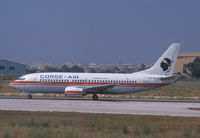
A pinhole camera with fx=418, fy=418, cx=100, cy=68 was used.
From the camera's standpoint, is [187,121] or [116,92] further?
[116,92]

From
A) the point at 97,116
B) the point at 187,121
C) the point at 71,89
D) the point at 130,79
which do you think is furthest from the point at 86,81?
the point at 187,121

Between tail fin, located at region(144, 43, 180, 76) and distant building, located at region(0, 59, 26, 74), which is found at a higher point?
distant building, located at region(0, 59, 26, 74)

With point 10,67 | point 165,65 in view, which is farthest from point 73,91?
point 10,67

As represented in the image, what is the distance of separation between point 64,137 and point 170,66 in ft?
112

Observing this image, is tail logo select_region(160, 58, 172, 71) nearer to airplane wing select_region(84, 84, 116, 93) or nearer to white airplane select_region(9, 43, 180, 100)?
white airplane select_region(9, 43, 180, 100)

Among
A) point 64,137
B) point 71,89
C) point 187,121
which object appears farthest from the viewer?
point 71,89

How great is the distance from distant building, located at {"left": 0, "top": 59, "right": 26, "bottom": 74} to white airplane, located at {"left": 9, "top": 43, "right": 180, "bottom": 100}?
329 ft

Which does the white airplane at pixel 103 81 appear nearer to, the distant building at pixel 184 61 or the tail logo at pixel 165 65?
the tail logo at pixel 165 65

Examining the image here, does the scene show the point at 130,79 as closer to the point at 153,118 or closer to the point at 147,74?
the point at 147,74

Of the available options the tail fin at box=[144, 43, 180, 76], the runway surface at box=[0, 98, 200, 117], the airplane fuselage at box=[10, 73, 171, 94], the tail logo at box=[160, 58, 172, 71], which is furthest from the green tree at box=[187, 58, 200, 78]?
the runway surface at box=[0, 98, 200, 117]

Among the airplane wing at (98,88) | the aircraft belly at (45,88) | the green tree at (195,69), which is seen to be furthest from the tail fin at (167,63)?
the green tree at (195,69)

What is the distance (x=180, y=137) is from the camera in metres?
19.5

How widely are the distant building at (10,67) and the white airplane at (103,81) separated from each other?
100 m

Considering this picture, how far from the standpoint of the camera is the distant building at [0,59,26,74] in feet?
486
